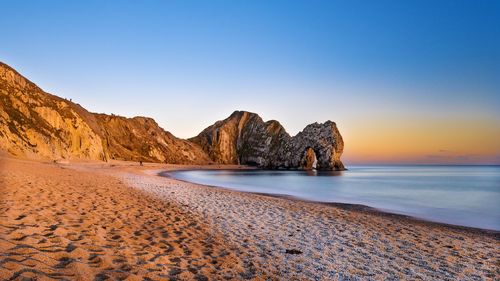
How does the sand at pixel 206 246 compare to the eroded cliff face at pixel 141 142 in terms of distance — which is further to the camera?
the eroded cliff face at pixel 141 142

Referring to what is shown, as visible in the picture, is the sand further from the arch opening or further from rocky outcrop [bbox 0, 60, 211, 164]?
the arch opening

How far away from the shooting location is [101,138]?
82.2 metres

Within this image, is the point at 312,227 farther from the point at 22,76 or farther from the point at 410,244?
the point at 22,76

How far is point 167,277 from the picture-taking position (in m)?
6.11

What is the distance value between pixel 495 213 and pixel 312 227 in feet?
68.3

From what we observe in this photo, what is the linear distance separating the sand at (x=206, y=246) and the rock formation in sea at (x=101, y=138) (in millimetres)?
40612

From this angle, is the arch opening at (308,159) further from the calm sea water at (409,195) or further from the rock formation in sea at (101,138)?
the calm sea water at (409,195)

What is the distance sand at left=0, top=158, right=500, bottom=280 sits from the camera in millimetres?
6312

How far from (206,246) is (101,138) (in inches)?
3268

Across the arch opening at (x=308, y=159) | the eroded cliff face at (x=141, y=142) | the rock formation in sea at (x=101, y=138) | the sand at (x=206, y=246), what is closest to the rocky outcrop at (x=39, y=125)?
the rock formation in sea at (x=101, y=138)

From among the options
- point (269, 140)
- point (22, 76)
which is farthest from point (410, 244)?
point (269, 140)

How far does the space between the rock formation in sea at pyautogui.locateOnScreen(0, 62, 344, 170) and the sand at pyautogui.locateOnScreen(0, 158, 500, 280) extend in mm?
40612

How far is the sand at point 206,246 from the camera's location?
249 inches

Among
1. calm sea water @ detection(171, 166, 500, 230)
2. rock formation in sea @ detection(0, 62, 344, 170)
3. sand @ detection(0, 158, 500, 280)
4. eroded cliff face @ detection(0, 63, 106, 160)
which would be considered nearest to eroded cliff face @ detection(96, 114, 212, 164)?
rock formation in sea @ detection(0, 62, 344, 170)
